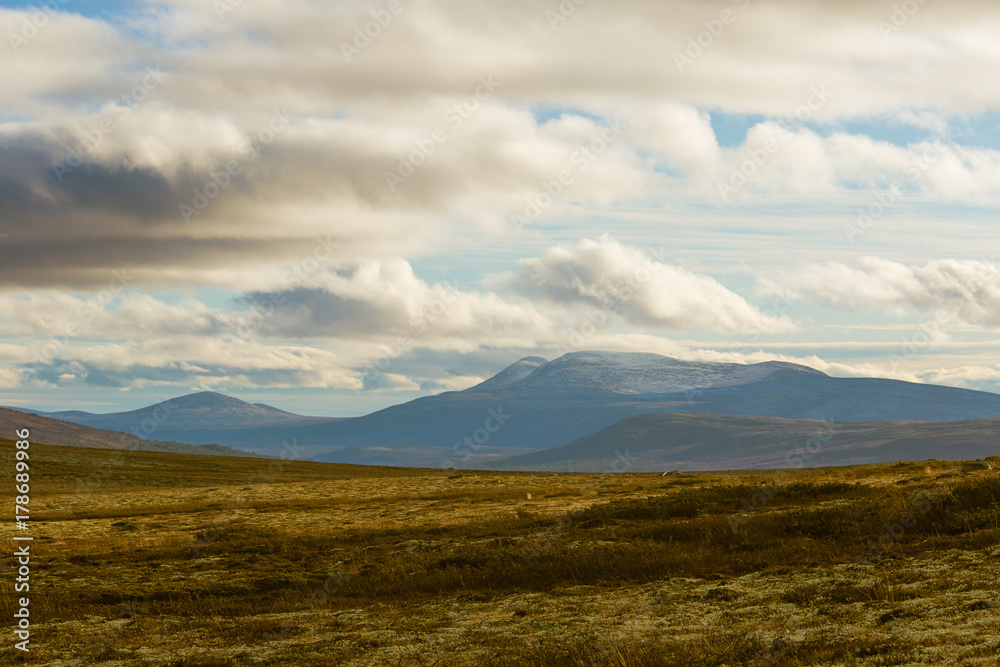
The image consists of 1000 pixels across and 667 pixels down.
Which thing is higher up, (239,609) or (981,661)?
(981,661)

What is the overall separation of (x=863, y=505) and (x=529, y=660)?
20.4 metres

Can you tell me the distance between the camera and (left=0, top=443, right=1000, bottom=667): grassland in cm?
1521

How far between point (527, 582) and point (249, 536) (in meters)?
20.6

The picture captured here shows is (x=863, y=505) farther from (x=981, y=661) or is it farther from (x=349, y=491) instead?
(x=349, y=491)

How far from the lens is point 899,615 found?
15.3m

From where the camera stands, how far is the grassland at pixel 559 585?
49.9ft

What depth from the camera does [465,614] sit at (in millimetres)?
20672

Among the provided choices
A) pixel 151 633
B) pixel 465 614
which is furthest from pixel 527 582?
pixel 151 633

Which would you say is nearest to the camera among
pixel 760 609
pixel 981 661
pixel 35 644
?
pixel 981 661

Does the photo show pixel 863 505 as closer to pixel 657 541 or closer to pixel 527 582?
pixel 657 541

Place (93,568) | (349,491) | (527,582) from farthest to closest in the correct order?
(349,491) → (93,568) → (527,582)

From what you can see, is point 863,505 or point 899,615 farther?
point 863,505

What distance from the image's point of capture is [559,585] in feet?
78.9

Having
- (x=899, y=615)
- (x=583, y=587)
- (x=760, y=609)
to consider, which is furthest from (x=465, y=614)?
(x=899, y=615)
